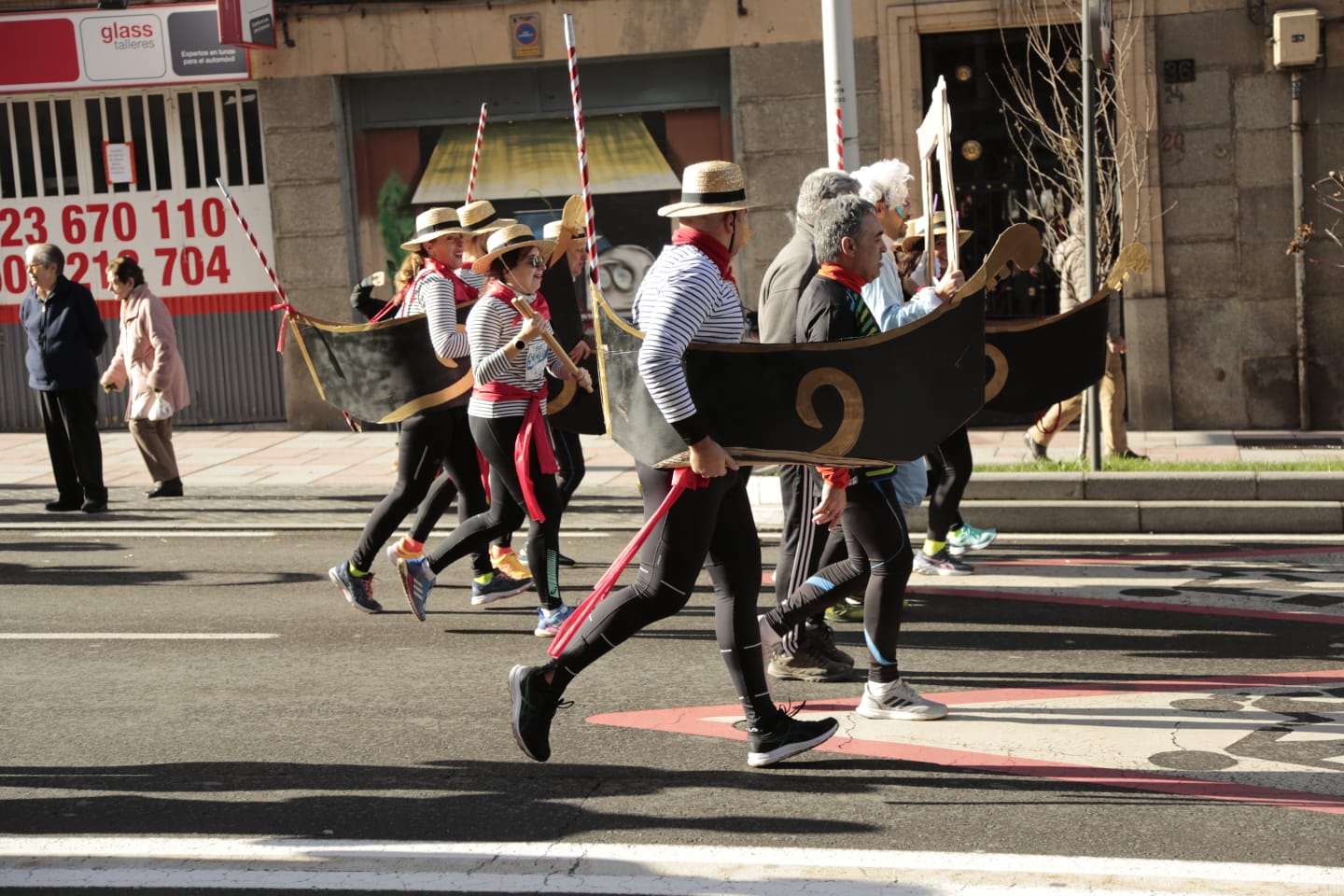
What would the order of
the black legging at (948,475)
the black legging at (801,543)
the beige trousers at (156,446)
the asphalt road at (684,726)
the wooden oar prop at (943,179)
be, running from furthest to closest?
the beige trousers at (156,446) < the black legging at (948,475) < the black legging at (801,543) < the wooden oar prop at (943,179) < the asphalt road at (684,726)

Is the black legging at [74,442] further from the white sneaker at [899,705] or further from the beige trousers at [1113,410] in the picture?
the white sneaker at [899,705]

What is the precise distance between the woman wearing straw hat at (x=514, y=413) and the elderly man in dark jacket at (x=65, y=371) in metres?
5.07

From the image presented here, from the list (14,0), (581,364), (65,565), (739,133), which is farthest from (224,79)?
(581,364)

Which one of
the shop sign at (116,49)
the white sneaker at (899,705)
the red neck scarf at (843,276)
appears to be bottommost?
the white sneaker at (899,705)

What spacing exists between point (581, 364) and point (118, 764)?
3.65 meters

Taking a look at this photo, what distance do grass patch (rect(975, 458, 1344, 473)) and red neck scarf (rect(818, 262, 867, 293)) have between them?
17.6 feet

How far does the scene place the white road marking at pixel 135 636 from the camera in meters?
7.80

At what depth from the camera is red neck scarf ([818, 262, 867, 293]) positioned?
5.81m

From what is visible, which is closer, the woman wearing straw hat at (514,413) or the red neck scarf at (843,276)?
the red neck scarf at (843,276)

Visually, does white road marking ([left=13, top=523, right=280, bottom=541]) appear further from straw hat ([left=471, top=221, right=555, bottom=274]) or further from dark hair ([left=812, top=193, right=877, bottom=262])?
dark hair ([left=812, top=193, right=877, bottom=262])

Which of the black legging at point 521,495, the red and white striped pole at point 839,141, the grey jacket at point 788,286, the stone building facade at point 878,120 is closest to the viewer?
the grey jacket at point 788,286

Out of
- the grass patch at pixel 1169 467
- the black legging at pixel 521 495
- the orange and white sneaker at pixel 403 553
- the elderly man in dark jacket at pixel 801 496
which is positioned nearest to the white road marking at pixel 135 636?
the orange and white sneaker at pixel 403 553

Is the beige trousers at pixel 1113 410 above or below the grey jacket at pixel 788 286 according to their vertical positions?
below

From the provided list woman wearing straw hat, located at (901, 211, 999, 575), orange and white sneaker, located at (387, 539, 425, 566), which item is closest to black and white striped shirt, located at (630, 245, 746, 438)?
orange and white sneaker, located at (387, 539, 425, 566)
